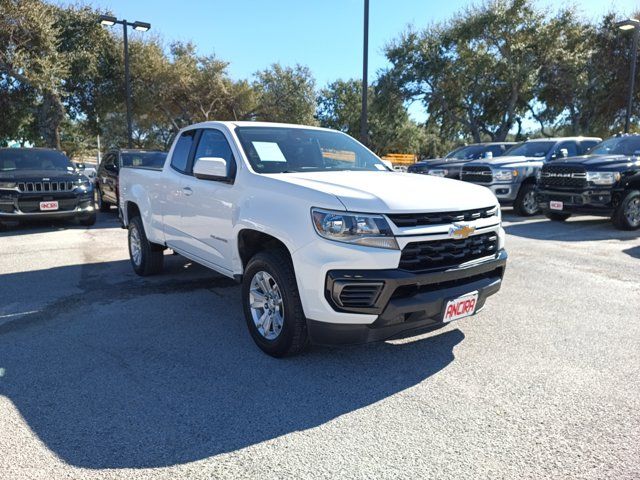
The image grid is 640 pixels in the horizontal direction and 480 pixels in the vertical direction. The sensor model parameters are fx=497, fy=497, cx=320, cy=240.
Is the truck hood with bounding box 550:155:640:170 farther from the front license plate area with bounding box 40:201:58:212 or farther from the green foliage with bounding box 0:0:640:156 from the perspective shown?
the green foliage with bounding box 0:0:640:156

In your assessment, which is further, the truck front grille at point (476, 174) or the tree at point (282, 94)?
the tree at point (282, 94)

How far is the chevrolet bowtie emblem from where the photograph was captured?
11.5 ft

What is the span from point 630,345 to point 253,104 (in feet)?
88.2

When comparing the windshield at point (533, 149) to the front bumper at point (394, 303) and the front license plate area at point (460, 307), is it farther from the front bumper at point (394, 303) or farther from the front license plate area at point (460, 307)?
the front bumper at point (394, 303)

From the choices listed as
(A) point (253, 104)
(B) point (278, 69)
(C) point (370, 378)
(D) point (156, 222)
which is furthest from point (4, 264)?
(B) point (278, 69)

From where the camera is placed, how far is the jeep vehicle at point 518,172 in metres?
12.1

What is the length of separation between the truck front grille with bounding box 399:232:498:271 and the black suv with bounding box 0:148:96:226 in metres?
8.97

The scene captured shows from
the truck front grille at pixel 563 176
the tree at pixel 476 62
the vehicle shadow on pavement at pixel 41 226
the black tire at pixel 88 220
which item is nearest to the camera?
the truck front grille at pixel 563 176

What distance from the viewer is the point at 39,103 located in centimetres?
2023

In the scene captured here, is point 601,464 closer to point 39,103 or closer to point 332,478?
point 332,478

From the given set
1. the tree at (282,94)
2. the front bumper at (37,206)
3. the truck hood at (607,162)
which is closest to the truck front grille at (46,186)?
the front bumper at (37,206)

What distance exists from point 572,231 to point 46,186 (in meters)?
10.6

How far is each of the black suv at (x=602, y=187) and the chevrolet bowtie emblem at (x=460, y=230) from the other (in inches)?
296

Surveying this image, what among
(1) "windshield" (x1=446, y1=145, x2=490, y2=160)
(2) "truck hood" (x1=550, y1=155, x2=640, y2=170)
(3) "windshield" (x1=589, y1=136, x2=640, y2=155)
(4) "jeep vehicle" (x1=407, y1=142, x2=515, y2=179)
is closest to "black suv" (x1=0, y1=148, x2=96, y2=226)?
(4) "jeep vehicle" (x1=407, y1=142, x2=515, y2=179)
